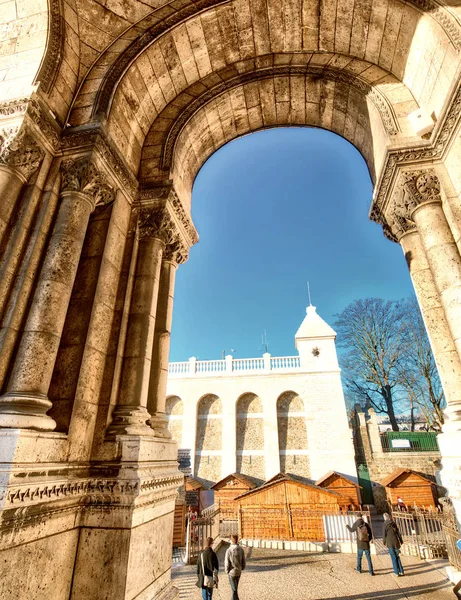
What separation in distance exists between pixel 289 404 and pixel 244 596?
1607 centimetres

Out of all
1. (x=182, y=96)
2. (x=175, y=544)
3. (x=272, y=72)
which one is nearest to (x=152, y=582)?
(x=182, y=96)

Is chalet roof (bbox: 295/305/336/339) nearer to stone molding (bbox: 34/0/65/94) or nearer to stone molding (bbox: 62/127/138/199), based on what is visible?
stone molding (bbox: 62/127/138/199)

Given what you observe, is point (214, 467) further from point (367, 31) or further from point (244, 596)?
point (367, 31)

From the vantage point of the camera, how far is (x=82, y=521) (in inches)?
101

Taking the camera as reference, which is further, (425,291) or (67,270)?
(425,291)

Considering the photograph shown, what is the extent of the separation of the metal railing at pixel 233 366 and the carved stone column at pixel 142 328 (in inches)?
742

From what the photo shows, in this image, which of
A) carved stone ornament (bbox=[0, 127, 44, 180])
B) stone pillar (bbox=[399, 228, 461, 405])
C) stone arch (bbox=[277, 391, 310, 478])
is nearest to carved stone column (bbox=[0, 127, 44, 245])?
carved stone ornament (bbox=[0, 127, 44, 180])

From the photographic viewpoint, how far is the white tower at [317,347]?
21.2m

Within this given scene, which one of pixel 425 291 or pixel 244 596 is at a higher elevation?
pixel 425 291

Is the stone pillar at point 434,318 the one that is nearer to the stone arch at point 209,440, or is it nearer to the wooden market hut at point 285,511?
the wooden market hut at point 285,511

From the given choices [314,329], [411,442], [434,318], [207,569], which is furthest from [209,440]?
[434,318]

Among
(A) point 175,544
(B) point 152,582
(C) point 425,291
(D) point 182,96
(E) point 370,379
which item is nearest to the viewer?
(B) point 152,582

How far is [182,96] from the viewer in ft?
16.5

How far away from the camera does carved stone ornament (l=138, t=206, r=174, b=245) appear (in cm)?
409
